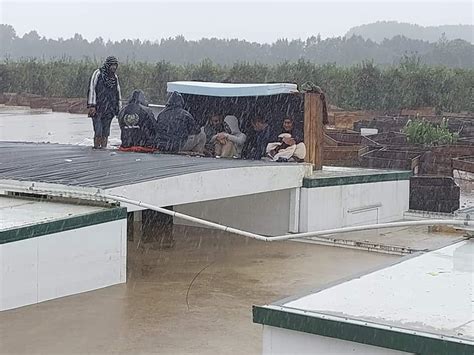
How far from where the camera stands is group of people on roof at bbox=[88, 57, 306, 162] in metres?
11.5

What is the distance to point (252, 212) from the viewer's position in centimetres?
1132

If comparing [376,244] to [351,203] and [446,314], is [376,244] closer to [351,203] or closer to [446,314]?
[351,203]

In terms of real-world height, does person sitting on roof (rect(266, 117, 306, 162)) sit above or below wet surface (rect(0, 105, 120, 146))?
above

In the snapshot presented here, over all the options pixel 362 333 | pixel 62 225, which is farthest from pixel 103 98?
A: pixel 362 333

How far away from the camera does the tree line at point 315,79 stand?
34.8m

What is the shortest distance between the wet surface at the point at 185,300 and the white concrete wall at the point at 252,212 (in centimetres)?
56

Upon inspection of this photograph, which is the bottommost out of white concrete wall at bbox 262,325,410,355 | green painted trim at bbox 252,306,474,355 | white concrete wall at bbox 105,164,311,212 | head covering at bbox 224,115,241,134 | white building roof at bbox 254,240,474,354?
white concrete wall at bbox 262,325,410,355

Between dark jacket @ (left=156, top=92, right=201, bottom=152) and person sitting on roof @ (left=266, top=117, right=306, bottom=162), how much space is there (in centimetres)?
108

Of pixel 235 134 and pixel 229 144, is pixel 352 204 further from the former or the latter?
pixel 235 134

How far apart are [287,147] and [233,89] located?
1.32 m

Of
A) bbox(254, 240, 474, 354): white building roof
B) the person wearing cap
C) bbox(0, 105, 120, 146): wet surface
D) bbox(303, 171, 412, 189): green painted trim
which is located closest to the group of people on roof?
the person wearing cap

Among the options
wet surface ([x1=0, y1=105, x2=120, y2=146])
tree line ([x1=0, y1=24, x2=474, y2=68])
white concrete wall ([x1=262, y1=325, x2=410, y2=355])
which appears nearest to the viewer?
white concrete wall ([x1=262, y1=325, x2=410, y2=355])

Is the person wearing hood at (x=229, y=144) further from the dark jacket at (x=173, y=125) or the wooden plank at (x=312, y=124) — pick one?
the wooden plank at (x=312, y=124)

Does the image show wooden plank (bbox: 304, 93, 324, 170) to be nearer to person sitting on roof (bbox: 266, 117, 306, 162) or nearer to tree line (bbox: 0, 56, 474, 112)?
person sitting on roof (bbox: 266, 117, 306, 162)
